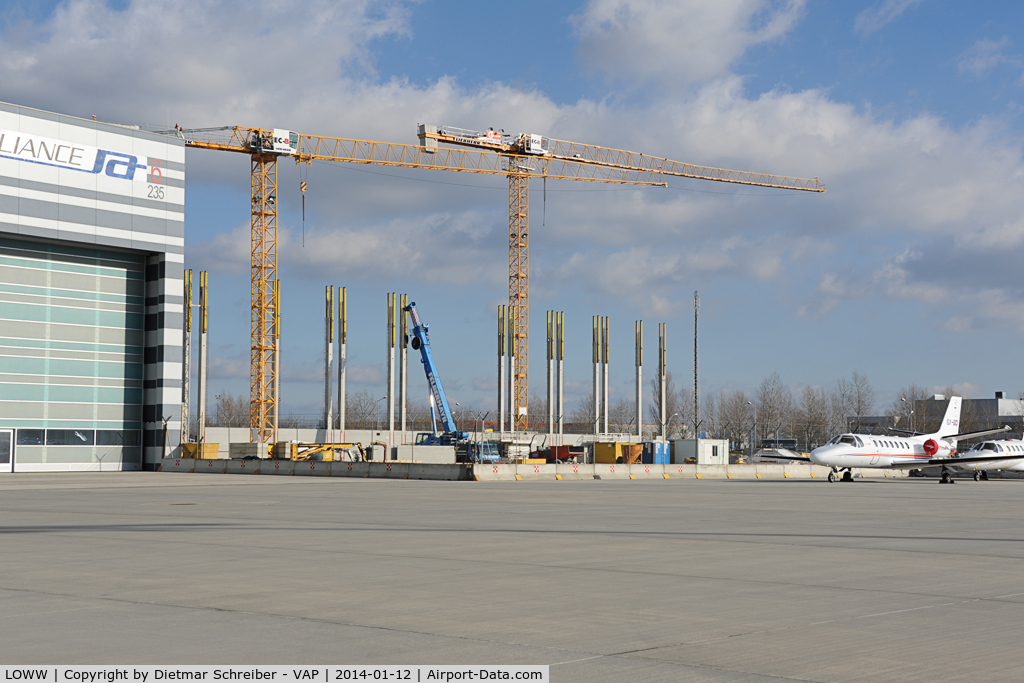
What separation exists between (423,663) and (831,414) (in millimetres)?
164878

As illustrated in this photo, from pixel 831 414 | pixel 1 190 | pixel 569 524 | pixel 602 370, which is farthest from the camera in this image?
pixel 831 414

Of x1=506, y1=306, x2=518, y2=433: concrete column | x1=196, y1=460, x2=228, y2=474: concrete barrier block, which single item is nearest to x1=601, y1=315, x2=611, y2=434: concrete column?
x1=506, y1=306, x2=518, y2=433: concrete column

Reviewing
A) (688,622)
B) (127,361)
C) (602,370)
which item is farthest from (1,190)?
(602,370)

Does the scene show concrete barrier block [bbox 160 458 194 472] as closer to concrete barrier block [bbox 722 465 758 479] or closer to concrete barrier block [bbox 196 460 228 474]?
concrete barrier block [bbox 196 460 228 474]

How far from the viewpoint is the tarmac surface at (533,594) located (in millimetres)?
7809

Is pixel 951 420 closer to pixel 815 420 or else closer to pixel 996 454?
pixel 996 454

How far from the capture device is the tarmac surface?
781 cm

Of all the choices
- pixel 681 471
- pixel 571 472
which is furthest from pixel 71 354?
pixel 681 471

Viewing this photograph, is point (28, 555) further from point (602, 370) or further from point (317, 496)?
point (602, 370)

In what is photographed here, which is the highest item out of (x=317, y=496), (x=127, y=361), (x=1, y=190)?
(x=1, y=190)

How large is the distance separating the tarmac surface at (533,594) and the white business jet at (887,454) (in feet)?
89.1

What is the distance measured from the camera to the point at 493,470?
50.0m

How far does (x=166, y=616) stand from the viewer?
31.2 feet

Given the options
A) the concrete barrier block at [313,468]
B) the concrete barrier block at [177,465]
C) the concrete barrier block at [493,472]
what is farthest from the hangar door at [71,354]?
the concrete barrier block at [493,472]
